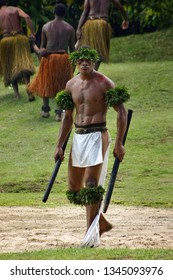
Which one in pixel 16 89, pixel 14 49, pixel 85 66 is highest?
pixel 85 66

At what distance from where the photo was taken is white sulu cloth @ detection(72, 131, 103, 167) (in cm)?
1138

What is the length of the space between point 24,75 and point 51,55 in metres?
1.41

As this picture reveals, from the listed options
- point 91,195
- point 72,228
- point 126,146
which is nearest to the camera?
point 91,195

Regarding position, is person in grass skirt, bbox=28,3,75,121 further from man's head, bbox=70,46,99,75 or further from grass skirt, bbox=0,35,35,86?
man's head, bbox=70,46,99,75

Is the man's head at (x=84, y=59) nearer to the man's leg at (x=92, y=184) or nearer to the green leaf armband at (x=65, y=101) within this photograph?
the green leaf armband at (x=65, y=101)

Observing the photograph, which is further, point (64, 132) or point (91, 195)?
point (64, 132)

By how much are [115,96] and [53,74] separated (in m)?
7.95

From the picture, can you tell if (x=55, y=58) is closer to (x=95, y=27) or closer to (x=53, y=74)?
(x=53, y=74)

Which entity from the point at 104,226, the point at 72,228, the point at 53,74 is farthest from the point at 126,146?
the point at 104,226

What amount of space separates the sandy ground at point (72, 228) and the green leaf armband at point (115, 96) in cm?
122

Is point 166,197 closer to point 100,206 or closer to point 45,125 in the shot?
point 100,206

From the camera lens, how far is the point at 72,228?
1241 cm

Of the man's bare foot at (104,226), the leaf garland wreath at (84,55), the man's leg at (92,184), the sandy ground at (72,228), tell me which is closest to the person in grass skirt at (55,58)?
the sandy ground at (72,228)

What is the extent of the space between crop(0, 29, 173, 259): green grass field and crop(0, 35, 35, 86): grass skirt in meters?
0.55
